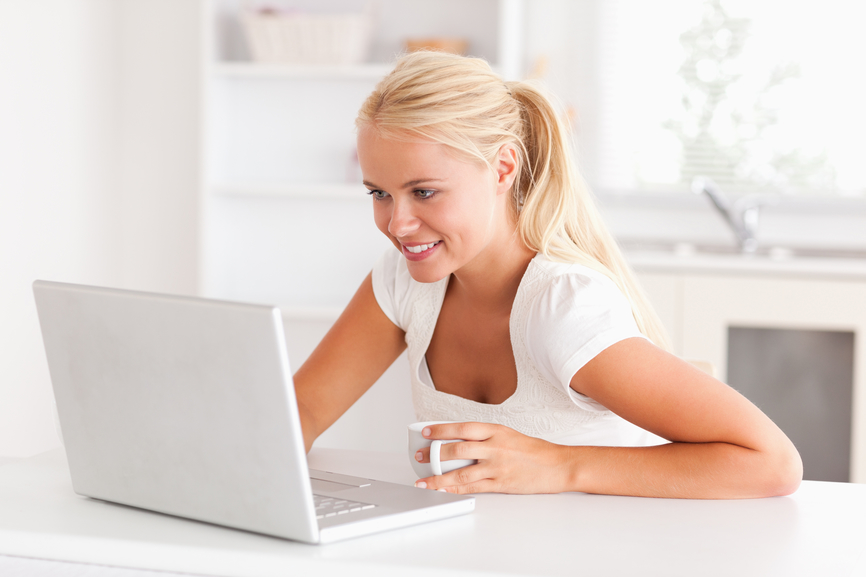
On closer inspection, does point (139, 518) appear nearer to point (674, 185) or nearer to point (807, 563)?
point (807, 563)

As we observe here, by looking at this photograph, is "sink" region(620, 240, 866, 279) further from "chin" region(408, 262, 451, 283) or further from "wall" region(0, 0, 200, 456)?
"wall" region(0, 0, 200, 456)

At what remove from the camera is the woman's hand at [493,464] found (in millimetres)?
976

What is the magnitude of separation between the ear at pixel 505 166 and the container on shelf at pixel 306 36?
1.62 m

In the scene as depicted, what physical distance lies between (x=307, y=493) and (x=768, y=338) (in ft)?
7.03

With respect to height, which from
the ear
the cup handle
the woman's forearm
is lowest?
the woman's forearm

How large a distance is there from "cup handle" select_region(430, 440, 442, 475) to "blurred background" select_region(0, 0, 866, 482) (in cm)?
170

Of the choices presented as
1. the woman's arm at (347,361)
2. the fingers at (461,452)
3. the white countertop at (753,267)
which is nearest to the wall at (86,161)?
the woman's arm at (347,361)

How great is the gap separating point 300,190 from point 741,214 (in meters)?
1.46

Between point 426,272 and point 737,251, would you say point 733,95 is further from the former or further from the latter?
point 426,272

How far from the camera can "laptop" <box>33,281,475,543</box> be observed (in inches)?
28.6

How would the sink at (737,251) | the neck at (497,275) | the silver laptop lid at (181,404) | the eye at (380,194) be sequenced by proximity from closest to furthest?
the silver laptop lid at (181,404)
the eye at (380,194)
the neck at (497,275)
the sink at (737,251)

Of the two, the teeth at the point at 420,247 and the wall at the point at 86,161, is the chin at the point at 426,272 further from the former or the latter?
the wall at the point at 86,161

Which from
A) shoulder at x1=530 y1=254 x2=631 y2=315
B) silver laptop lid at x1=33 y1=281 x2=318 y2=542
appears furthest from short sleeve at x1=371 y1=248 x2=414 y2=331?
silver laptop lid at x1=33 y1=281 x2=318 y2=542

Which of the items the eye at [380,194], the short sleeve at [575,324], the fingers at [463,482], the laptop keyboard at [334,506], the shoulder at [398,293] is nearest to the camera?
the laptop keyboard at [334,506]
